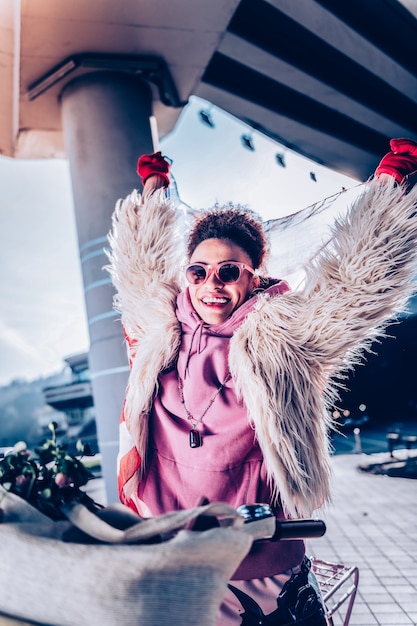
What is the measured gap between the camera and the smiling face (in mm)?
1372

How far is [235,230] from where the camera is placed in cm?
145

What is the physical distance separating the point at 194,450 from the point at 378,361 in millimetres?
5584

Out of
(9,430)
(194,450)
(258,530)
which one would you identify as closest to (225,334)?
(194,450)

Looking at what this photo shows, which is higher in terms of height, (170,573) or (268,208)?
(268,208)

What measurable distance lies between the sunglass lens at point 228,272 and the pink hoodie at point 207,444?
0.10m

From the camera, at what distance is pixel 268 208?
181cm

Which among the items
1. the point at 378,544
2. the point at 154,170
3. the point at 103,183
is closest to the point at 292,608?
the point at 154,170

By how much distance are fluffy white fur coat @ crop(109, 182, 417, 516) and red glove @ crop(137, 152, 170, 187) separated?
28.1 inches

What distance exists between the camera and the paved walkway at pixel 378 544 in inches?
89.0

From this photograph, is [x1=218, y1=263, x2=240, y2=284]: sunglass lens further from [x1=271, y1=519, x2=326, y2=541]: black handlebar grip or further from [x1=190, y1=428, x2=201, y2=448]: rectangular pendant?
[x1=271, y1=519, x2=326, y2=541]: black handlebar grip

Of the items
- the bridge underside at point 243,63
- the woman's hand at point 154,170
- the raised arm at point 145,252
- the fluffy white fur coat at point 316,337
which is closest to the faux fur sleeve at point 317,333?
the fluffy white fur coat at point 316,337

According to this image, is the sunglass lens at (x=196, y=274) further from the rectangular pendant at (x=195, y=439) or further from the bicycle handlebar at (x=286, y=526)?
the bicycle handlebar at (x=286, y=526)

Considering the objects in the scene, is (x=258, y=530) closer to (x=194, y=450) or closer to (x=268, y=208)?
(x=194, y=450)

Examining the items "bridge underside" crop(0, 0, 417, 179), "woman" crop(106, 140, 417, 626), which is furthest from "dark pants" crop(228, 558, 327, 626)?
"bridge underside" crop(0, 0, 417, 179)
